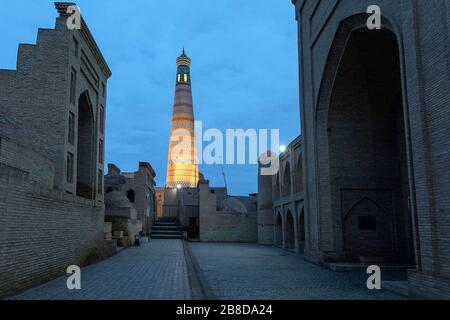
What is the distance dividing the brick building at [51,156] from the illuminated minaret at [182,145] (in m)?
28.1

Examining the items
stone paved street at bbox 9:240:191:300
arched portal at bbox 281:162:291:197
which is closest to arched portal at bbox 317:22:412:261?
stone paved street at bbox 9:240:191:300

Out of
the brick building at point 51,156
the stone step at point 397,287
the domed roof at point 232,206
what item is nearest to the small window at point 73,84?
the brick building at point 51,156

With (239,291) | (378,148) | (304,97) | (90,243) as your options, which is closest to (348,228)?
(378,148)

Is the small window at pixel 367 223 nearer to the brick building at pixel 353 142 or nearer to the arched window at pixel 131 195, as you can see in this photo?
the brick building at pixel 353 142

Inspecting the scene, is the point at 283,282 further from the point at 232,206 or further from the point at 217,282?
the point at 232,206

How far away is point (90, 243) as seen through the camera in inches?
538

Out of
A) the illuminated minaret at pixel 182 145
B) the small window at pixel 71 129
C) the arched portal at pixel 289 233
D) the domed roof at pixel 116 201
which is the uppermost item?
the illuminated minaret at pixel 182 145

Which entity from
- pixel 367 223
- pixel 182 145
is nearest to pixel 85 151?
pixel 367 223

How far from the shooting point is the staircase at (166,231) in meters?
28.7

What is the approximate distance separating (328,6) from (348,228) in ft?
22.5

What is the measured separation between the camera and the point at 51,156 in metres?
13.7

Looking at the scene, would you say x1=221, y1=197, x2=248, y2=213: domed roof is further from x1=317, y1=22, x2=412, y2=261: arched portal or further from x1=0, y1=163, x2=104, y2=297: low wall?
x1=0, y1=163, x2=104, y2=297: low wall

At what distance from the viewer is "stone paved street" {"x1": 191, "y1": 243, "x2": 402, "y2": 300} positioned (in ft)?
27.8
